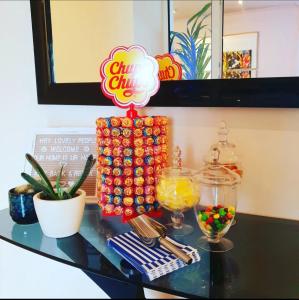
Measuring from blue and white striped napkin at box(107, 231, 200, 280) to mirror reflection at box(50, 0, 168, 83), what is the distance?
0.55 metres

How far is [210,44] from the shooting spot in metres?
0.82

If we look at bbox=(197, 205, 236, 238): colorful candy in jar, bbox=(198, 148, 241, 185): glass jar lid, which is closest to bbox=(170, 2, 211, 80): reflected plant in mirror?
bbox=(198, 148, 241, 185): glass jar lid

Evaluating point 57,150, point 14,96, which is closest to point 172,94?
point 57,150

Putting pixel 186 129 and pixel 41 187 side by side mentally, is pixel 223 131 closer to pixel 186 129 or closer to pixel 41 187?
pixel 186 129

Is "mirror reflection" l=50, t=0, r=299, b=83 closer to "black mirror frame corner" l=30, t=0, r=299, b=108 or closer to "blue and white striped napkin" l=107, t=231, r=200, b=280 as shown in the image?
"black mirror frame corner" l=30, t=0, r=299, b=108

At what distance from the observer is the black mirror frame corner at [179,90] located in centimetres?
74

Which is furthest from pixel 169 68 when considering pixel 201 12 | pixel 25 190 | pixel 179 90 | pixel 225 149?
pixel 25 190

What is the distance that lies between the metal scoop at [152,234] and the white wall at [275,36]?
46 cm

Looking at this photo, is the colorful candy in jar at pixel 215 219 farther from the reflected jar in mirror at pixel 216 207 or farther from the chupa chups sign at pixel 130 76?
the chupa chups sign at pixel 130 76

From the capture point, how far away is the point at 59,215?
687 mm

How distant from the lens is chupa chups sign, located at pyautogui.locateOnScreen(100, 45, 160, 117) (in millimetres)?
748

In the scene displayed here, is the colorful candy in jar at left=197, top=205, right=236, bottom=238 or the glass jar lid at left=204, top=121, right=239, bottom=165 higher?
the glass jar lid at left=204, top=121, right=239, bottom=165

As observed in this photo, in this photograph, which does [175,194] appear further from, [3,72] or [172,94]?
[3,72]

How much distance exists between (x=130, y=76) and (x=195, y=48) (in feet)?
0.72
